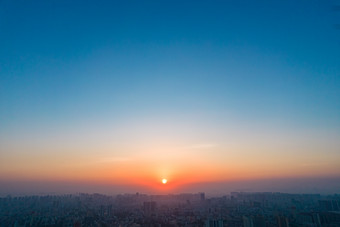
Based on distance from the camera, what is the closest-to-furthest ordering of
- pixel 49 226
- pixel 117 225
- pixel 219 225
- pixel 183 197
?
pixel 219 225
pixel 49 226
pixel 117 225
pixel 183 197

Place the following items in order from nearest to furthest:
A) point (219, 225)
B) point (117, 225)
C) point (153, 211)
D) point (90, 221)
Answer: point (219, 225), point (117, 225), point (90, 221), point (153, 211)

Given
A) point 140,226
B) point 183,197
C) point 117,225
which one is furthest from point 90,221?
point 183,197

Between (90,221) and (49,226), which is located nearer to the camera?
(49,226)

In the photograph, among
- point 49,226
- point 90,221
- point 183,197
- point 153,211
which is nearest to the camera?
point 49,226

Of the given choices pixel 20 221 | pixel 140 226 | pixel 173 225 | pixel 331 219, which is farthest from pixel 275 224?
pixel 20 221

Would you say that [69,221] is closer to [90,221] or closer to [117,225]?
[90,221]

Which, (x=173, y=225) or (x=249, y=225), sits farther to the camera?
(x=173, y=225)

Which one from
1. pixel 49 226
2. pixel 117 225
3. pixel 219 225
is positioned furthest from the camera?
pixel 117 225

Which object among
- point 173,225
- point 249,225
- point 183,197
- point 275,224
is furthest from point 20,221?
point 183,197

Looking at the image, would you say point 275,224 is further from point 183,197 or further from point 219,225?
point 183,197
